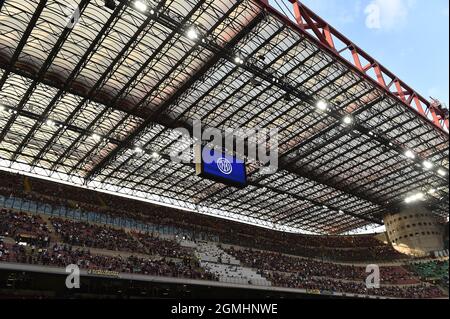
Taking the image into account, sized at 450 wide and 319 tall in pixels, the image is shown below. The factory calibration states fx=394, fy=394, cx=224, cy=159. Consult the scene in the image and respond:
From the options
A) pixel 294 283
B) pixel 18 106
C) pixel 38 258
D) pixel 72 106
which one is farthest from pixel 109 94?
pixel 294 283

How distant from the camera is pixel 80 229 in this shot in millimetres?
37969

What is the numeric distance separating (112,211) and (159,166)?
25.1ft

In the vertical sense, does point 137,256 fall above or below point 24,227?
below

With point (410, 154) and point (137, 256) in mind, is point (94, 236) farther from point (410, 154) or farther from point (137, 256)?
point (410, 154)

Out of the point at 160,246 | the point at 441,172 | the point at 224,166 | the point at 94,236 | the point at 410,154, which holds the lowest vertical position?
the point at 160,246

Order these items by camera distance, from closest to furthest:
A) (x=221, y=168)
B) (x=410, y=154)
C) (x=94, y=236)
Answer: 1. (x=221, y=168)
2. (x=94, y=236)
3. (x=410, y=154)

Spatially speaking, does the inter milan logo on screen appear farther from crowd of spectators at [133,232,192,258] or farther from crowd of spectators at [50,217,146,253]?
crowd of spectators at [133,232,192,258]

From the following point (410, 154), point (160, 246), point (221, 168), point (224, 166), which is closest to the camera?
point (221, 168)

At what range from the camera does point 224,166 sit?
29547 mm

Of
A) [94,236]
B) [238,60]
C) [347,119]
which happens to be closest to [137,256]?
[94,236]

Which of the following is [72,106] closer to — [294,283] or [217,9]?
[217,9]

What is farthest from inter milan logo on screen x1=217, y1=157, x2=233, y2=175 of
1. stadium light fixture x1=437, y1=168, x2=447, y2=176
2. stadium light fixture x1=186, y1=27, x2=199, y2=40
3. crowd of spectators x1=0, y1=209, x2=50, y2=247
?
stadium light fixture x1=437, y1=168, x2=447, y2=176

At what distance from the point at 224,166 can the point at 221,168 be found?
1.34ft

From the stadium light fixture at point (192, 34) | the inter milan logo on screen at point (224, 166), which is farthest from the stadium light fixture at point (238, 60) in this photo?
the inter milan logo on screen at point (224, 166)
